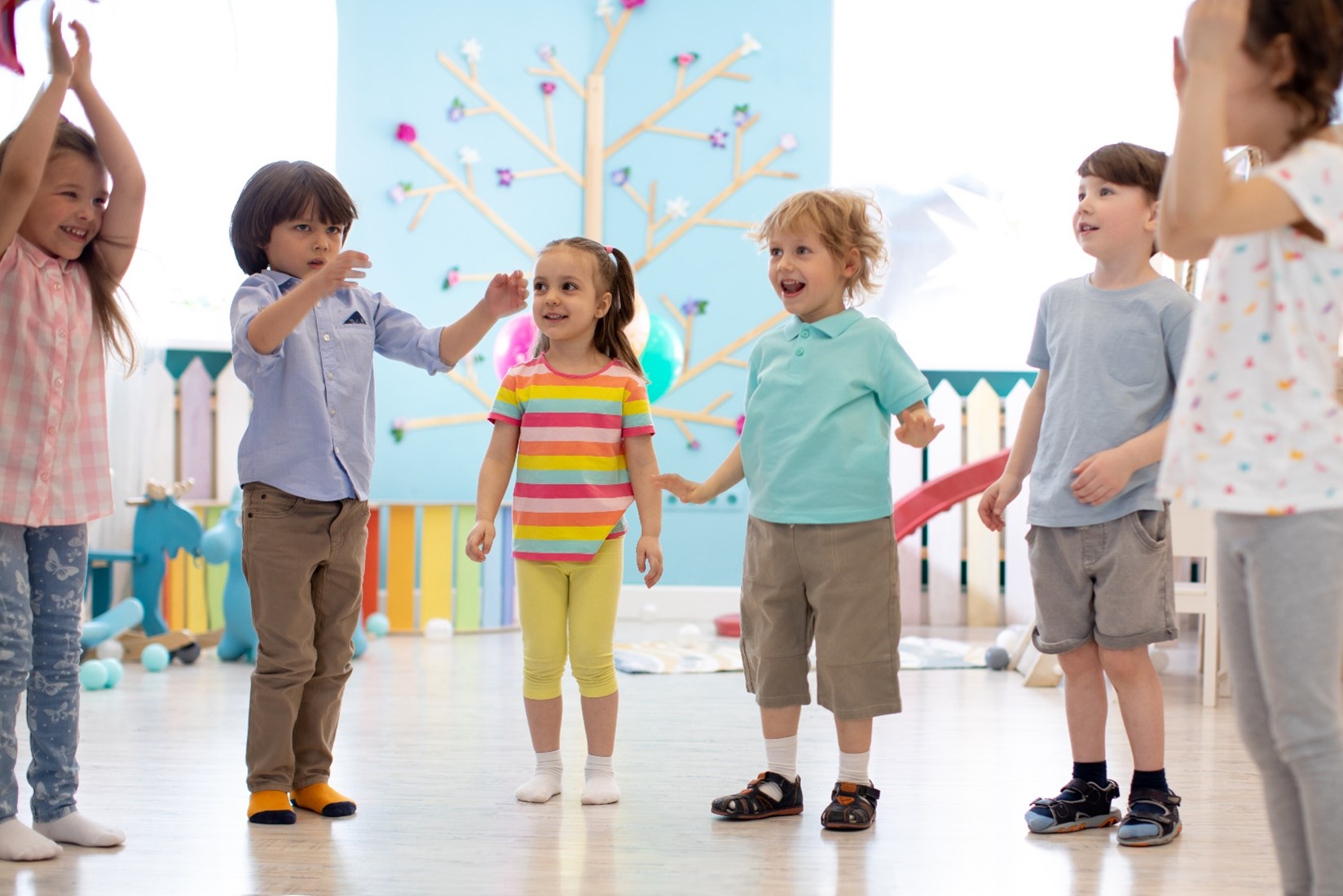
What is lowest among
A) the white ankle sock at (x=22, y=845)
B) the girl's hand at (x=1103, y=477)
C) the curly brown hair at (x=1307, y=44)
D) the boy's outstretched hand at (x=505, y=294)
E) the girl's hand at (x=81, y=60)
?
the white ankle sock at (x=22, y=845)

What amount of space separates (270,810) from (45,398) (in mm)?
704

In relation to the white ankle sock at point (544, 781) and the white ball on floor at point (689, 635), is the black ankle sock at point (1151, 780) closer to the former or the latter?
the white ankle sock at point (544, 781)

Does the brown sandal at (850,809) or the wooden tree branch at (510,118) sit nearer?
the brown sandal at (850,809)

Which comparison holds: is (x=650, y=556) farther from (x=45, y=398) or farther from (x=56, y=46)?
(x=56, y=46)

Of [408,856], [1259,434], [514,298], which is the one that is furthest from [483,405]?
[1259,434]

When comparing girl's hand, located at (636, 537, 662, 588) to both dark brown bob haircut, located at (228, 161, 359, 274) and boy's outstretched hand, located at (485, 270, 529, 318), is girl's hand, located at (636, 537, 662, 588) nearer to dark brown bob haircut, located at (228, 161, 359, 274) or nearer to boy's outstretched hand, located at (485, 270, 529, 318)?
boy's outstretched hand, located at (485, 270, 529, 318)

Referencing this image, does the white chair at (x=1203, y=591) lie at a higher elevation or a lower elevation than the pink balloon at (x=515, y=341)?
lower

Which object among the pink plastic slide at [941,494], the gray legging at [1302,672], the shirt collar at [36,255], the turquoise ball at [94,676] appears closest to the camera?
the gray legging at [1302,672]

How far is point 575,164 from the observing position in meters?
5.06

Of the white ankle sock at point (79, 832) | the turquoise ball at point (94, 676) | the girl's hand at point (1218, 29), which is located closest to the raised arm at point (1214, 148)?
the girl's hand at point (1218, 29)

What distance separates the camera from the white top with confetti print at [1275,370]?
1.21 m

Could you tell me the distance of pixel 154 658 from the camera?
356 centimetres

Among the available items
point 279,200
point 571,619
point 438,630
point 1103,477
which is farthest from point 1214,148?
point 438,630

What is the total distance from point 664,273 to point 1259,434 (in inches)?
155
